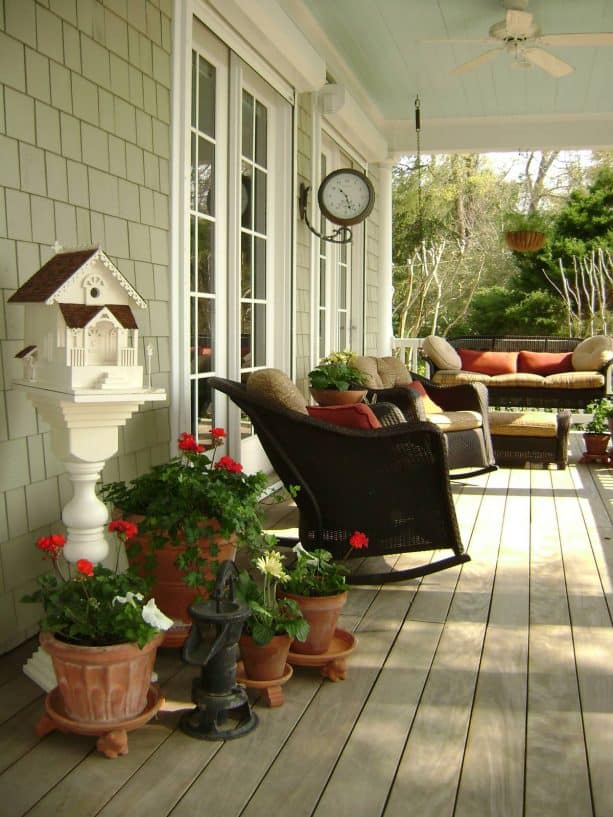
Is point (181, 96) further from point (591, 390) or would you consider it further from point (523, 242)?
point (523, 242)

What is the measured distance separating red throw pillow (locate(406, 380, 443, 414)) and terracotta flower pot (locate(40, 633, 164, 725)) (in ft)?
13.4

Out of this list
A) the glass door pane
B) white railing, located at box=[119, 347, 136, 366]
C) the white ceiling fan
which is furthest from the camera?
the white ceiling fan

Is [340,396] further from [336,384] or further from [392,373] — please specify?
[392,373]

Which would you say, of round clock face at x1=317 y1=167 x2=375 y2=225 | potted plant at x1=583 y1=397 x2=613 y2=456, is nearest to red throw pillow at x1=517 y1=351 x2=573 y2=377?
potted plant at x1=583 y1=397 x2=613 y2=456

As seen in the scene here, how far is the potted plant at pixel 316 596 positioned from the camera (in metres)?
2.60

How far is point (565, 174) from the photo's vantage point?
57.5ft

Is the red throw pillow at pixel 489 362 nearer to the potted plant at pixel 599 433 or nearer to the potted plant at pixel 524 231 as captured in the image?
the potted plant at pixel 524 231

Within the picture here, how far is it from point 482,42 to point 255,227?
182cm

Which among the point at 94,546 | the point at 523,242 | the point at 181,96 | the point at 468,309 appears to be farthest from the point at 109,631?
the point at 468,309

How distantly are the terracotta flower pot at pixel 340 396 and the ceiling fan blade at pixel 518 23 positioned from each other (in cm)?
233

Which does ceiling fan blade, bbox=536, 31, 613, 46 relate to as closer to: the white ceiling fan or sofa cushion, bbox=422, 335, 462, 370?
the white ceiling fan

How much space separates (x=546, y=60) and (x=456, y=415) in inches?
91.2

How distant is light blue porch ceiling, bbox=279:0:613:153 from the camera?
5508 mm

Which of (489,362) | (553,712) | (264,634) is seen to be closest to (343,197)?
(489,362)
